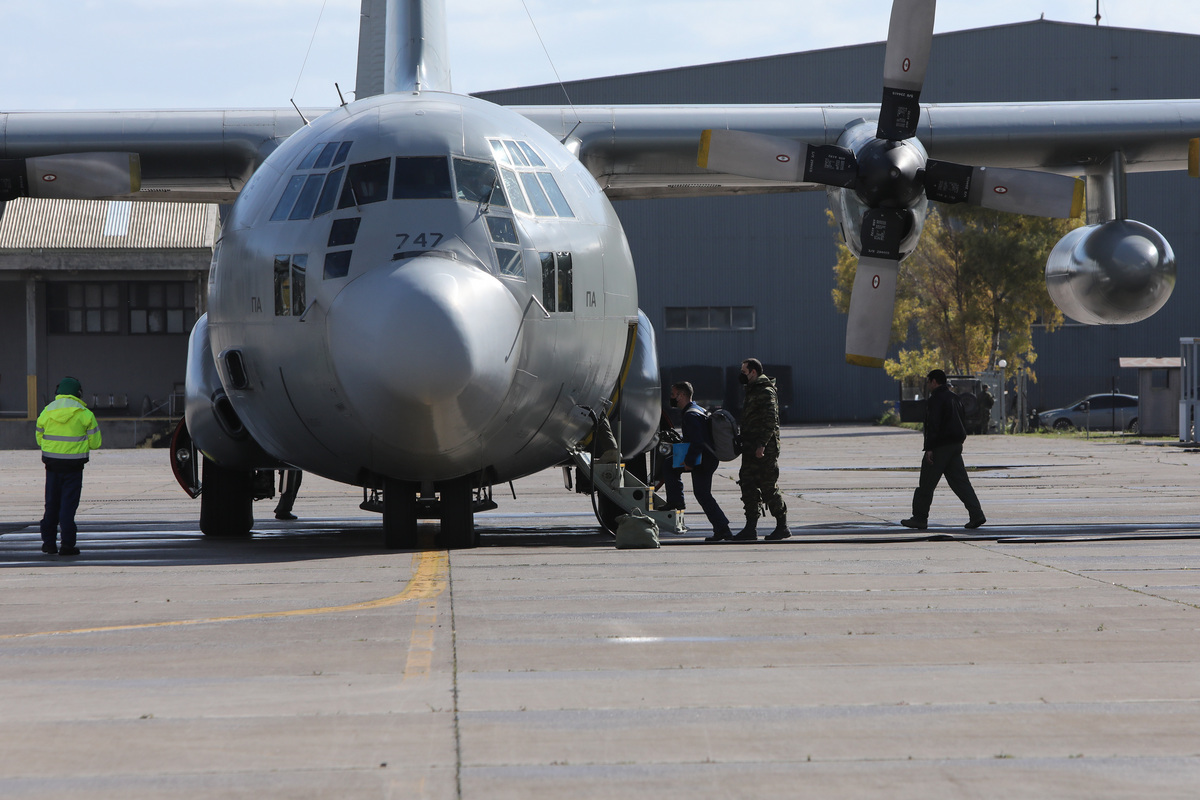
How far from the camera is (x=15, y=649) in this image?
6379 millimetres

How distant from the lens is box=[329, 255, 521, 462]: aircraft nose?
8367 mm

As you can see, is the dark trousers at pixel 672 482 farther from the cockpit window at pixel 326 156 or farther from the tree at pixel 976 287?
the tree at pixel 976 287

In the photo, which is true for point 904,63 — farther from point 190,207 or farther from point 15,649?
point 190,207

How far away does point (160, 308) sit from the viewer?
4303 centimetres

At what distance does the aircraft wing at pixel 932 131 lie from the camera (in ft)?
45.8

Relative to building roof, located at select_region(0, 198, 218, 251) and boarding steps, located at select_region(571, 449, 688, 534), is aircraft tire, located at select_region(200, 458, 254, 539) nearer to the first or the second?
boarding steps, located at select_region(571, 449, 688, 534)

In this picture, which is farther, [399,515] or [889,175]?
[889,175]

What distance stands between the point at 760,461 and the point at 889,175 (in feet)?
10.1

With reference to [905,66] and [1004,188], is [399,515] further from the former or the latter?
[905,66]

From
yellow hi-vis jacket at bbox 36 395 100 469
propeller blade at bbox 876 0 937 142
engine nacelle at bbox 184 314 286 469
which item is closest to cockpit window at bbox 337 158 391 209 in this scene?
engine nacelle at bbox 184 314 286 469

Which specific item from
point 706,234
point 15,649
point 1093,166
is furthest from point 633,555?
point 706,234

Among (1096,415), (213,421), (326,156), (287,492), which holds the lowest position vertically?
(1096,415)

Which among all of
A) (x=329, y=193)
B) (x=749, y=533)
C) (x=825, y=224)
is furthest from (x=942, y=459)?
(x=825, y=224)

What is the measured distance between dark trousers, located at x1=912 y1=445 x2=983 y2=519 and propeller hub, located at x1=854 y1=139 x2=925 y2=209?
252cm
